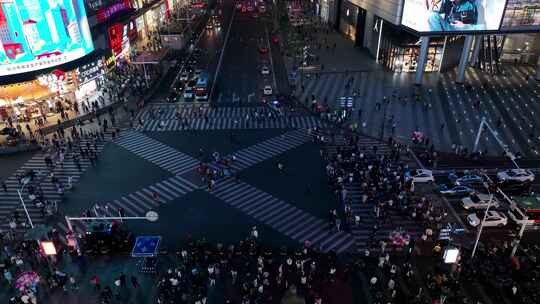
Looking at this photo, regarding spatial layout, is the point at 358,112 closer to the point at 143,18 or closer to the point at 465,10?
the point at 465,10

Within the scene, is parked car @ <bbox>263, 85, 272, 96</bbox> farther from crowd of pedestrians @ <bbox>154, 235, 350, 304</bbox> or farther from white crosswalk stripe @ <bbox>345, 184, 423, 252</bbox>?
crowd of pedestrians @ <bbox>154, 235, 350, 304</bbox>

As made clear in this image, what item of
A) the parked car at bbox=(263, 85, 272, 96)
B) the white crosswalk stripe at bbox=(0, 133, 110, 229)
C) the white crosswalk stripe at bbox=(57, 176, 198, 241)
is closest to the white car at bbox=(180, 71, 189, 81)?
the parked car at bbox=(263, 85, 272, 96)

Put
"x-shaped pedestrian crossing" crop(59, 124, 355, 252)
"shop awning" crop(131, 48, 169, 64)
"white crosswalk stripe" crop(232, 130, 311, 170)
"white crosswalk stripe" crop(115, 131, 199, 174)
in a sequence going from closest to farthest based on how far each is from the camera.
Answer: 1. "x-shaped pedestrian crossing" crop(59, 124, 355, 252)
2. "white crosswalk stripe" crop(115, 131, 199, 174)
3. "white crosswalk stripe" crop(232, 130, 311, 170)
4. "shop awning" crop(131, 48, 169, 64)

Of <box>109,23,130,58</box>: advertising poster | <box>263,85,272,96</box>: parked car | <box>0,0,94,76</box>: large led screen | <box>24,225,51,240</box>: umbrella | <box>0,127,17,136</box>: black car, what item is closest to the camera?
<box>24,225,51,240</box>: umbrella

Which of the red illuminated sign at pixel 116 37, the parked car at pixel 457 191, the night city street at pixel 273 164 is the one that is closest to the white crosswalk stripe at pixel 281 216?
the night city street at pixel 273 164

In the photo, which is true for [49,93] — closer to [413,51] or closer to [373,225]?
[373,225]

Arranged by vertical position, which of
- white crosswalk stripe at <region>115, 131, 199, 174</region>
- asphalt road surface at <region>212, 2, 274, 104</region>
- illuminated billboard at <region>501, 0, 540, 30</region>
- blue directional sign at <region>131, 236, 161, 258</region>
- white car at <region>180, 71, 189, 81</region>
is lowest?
asphalt road surface at <region>212, 2, 274, 104</region>

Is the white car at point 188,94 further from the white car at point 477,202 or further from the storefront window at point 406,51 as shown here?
the white car at point 477,202
